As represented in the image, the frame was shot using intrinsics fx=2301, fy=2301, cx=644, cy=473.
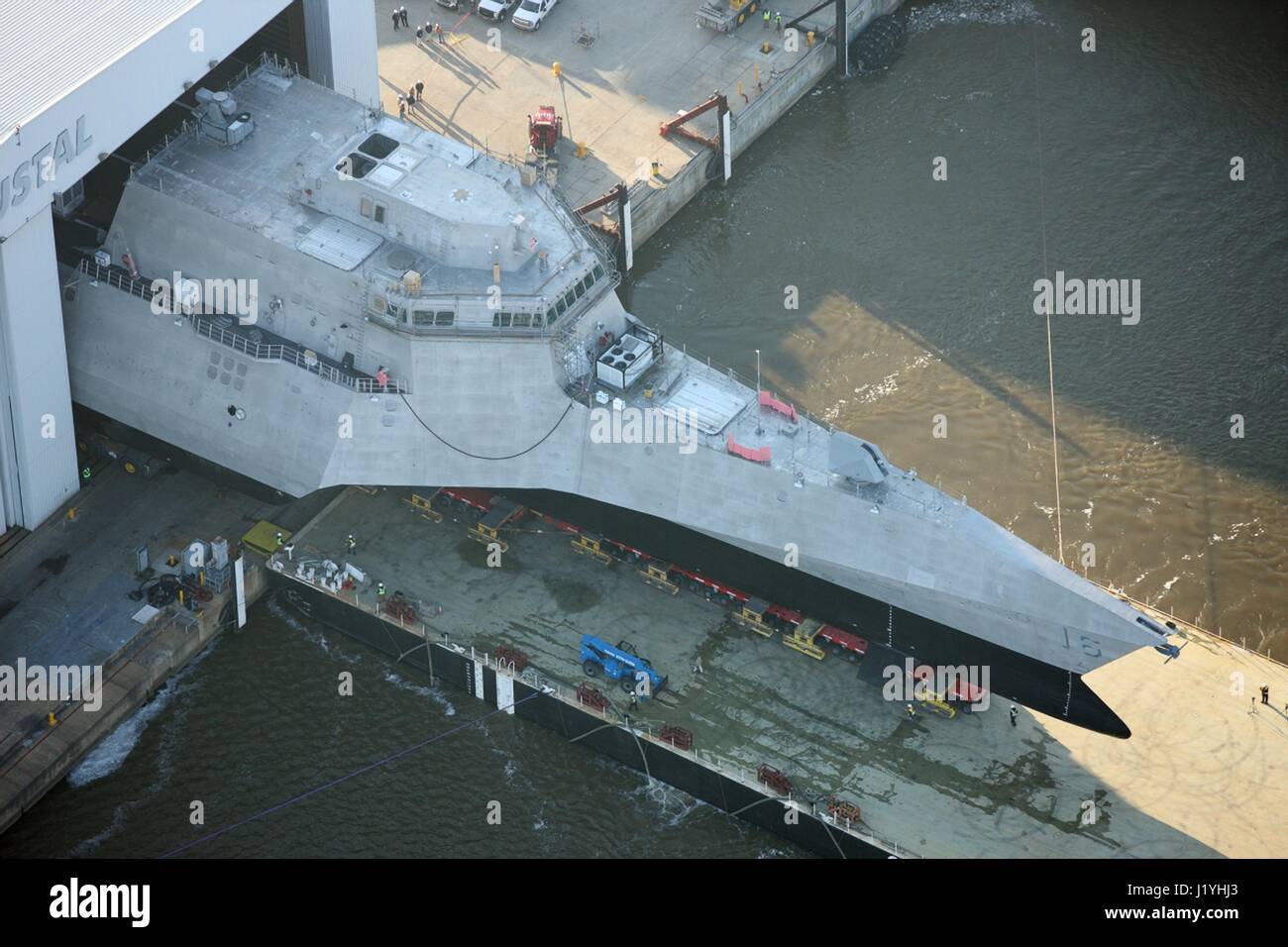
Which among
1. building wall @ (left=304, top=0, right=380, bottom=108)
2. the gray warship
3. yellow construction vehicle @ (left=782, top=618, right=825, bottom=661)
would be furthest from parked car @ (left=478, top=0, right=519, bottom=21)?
yellow construction vehicle @ (left=782, top=618, right=825, bottom=661)

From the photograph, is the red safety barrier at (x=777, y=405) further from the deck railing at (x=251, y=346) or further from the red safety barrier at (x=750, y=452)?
the deck railing at (x=251, y=346)

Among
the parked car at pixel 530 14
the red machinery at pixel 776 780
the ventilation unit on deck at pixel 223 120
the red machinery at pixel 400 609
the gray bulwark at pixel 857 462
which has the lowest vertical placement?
the red machinery at pixel 776 780

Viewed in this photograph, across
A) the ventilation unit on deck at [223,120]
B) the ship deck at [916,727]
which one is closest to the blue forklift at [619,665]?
the ship deck at [916,727]

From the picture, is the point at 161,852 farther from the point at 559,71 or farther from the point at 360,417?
the point at 559,71

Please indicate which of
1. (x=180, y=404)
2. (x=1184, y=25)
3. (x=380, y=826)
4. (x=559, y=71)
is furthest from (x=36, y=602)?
(x=1184, y=25)

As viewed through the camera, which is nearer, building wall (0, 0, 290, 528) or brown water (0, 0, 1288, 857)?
building wall (0, 0, 290, 528)

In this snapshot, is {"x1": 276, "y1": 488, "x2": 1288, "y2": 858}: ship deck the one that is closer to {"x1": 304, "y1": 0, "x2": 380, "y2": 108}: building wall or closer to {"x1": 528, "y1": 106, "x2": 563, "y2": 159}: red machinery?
{"x1": 304, "y1": 0, "x2": 380, "y2": 108}: building wall
